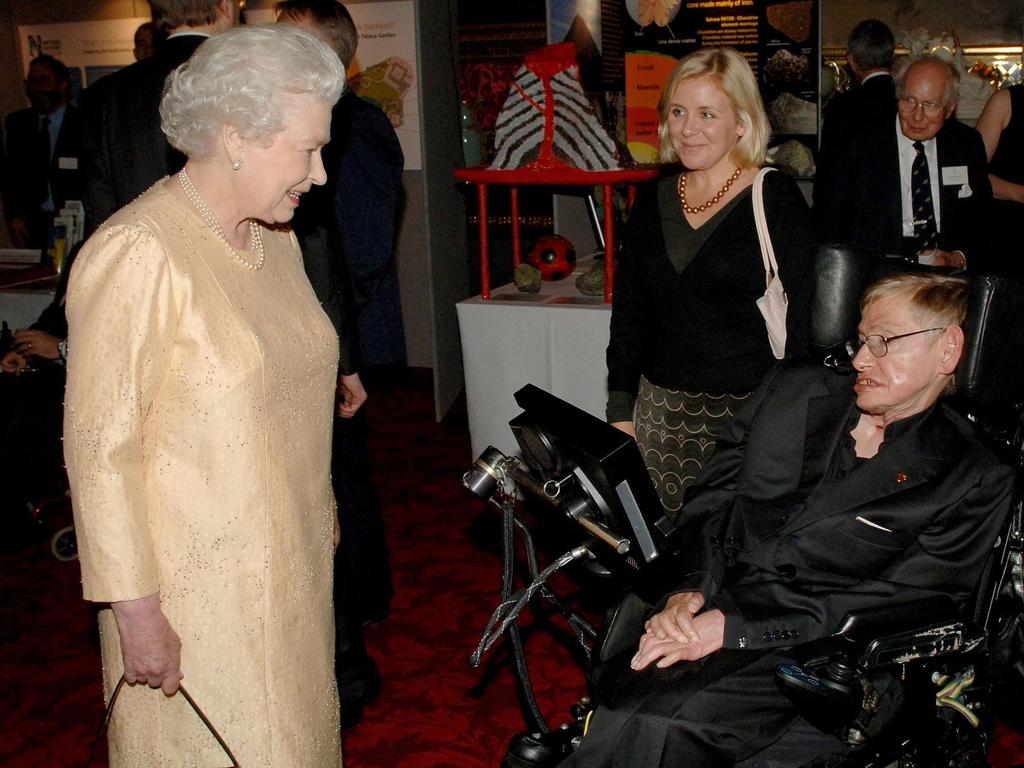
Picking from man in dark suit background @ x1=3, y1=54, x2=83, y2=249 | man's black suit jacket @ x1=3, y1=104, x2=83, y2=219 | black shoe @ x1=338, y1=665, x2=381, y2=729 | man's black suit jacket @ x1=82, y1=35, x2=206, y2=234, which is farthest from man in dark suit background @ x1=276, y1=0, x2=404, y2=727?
man in dark suit background @ x1=3, y1=54, x2=83, y2=249

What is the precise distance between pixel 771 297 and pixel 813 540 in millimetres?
640

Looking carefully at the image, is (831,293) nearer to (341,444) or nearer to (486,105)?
(341,444)

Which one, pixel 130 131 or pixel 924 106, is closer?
pixel 130 131

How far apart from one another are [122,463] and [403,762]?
156 centimetres

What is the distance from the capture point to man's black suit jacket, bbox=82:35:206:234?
2561 mm

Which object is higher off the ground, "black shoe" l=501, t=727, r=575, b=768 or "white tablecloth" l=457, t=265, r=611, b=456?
"white tablecloth" l=457, t=265, r=611, b=456

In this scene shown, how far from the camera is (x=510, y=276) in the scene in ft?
20.4

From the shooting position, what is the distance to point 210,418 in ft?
5.42

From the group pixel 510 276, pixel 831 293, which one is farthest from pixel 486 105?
pixel 831 293

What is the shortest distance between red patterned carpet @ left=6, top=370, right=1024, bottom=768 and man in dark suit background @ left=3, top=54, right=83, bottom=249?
280 centimetres

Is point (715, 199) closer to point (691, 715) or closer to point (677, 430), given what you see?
point (677, 430)

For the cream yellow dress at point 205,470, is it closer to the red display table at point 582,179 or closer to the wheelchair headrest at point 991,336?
the wheelchair headrest at point 991,336

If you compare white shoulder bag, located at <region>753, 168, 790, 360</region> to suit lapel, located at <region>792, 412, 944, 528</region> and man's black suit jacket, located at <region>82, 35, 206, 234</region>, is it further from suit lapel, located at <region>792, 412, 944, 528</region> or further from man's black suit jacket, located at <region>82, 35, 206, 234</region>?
man's black suit jacket, located at <region>82, 35, 206, 234</region>

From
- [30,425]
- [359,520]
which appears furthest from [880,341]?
[30,425]
